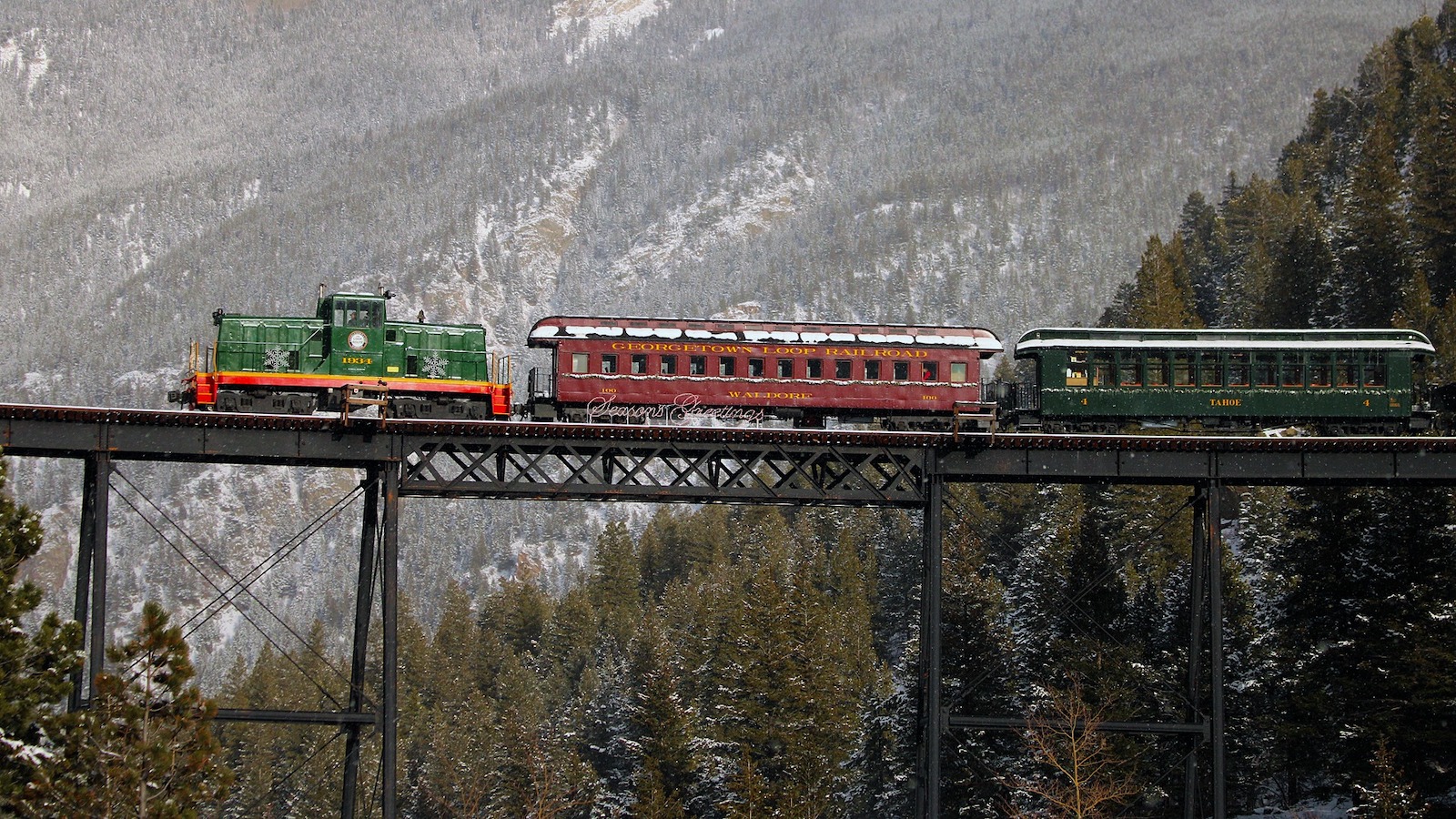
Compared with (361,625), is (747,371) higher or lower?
higher

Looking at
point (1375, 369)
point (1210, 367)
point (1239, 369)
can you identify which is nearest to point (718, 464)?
point (1210, 367)

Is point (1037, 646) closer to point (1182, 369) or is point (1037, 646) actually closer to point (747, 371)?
point (1182, 369)

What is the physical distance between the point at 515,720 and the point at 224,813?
2682 cm

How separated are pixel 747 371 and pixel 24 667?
21056 mm

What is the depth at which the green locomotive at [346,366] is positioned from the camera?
146 ft

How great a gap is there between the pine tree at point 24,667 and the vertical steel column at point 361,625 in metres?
8.60

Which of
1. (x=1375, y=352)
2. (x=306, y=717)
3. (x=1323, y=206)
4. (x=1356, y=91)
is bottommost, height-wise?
(x=306, y=717)

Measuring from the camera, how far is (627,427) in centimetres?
3997

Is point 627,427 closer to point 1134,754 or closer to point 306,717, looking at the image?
point 306,717

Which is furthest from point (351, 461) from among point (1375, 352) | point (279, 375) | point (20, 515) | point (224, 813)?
point (224, 813)

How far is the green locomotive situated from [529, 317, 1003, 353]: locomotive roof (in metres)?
2.19

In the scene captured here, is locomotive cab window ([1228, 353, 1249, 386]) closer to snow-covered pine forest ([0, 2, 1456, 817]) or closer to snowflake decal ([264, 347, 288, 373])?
snow-covered pine forest ([0, 2, 1456, 817])

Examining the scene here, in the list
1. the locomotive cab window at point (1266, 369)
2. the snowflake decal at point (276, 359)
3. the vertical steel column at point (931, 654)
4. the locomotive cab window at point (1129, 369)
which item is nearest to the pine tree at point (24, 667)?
the snowflake decal at point (276, 359)

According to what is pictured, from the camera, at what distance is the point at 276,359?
44.9 metres
